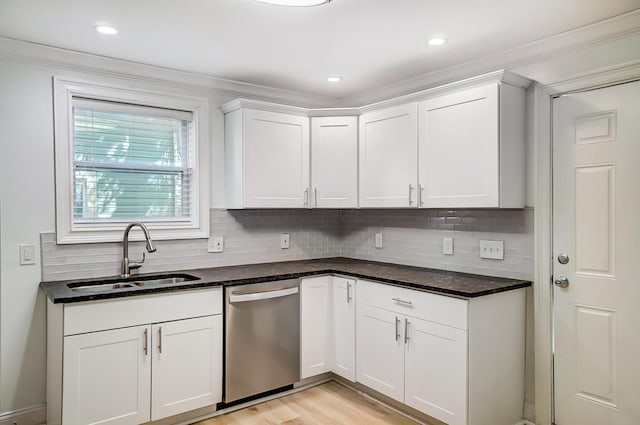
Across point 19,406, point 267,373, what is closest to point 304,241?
point 267,373

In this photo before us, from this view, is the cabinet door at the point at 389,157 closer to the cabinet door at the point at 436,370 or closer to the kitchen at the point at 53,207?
the kitchen at the point at 53,207

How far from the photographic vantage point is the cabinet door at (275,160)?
3316mm

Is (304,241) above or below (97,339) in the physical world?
above

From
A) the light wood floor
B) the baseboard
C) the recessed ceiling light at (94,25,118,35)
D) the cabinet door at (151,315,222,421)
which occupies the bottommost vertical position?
the light wood floor

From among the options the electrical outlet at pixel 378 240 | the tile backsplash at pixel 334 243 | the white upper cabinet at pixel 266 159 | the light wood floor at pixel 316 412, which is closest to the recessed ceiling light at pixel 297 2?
the white upper cabinet at pixel 266 159

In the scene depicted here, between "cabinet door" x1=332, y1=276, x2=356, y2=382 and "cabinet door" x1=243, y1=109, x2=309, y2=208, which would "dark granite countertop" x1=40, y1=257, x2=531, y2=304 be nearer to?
"cabinet door" x1=332, y1=276, x2=356, y2=382

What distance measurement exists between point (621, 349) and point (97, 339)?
2.87m

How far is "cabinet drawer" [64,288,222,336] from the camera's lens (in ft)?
7.70

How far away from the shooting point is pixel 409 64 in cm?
306

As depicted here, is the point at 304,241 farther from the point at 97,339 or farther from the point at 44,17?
the point at 44,17

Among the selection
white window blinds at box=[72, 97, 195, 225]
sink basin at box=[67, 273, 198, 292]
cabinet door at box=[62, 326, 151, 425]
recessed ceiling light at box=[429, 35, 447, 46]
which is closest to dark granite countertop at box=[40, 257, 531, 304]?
sink basin at box=[67, 273, 198, 292]

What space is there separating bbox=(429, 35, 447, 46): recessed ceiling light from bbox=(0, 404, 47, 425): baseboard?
328 cm

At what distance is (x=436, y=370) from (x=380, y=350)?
18.6 inches

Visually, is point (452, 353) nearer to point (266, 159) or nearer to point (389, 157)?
point (389, 157)
